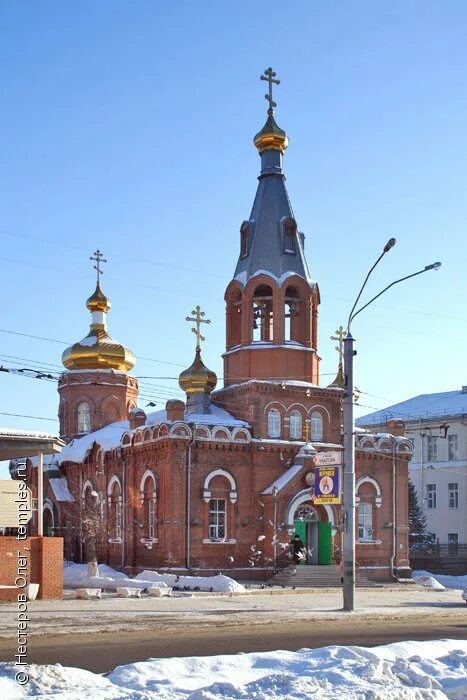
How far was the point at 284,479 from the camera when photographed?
111 ft

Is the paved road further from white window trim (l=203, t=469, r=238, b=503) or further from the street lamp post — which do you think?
white window trim (l=203, t=469, r=238, b=503)

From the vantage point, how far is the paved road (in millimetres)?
12039

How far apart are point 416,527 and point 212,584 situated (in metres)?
24.5

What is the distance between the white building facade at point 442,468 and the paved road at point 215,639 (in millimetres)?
32828

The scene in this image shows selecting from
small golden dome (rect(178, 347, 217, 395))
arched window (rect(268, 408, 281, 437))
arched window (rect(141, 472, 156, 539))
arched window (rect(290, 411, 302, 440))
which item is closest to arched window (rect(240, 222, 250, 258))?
small golden dome (rect(178, 347, 217, 395))

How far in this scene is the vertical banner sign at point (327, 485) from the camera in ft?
77.4

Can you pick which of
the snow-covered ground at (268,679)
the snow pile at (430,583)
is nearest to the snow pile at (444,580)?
the snow pile at (430,583)

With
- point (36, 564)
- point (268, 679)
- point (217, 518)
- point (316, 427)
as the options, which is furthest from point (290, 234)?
point (268, 679)

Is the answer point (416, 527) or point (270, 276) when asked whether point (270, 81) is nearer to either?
point (270, 276)

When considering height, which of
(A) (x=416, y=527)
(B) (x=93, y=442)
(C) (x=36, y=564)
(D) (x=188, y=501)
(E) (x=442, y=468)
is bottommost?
(A) (x=416, y=527)

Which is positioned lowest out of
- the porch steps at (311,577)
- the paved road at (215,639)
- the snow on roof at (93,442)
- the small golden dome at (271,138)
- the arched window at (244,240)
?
the porch steps at (311,577)

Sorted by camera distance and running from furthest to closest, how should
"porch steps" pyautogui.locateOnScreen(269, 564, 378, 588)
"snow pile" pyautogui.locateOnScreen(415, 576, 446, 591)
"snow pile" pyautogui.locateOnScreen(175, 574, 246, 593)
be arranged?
1. "snow pile" pyautogui.locateOnScreen(415, 576, 446, 591)
2. "porch steps" pyautogui.locateOnScreen(269, 564, 378, 588)
3. "snow pile" pyautogui.locateOnScreen(175, 574, 246, 593)

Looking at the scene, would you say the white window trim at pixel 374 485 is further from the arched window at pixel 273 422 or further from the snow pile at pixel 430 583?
the arched window at pixel 273 422

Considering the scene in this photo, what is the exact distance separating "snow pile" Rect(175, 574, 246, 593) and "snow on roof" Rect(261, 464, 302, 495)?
595 centimetres
